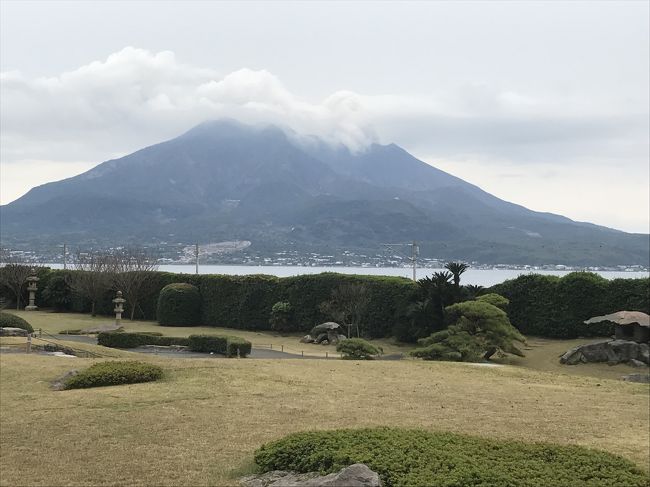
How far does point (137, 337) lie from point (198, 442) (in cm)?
1751

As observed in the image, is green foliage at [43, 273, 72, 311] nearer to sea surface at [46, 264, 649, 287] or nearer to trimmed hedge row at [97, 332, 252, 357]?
sea surface at [46, 264, 649, 287]

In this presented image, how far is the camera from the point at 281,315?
3700 cm

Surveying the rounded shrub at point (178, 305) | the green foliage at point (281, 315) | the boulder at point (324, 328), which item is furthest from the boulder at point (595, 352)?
the rounded shrub at point (178, 305)

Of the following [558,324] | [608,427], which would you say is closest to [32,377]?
[608,427]

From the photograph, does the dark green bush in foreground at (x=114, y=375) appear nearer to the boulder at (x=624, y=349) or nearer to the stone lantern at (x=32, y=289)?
the boulder at (x=624, y=349)

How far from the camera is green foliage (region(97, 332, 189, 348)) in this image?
86.3 feet

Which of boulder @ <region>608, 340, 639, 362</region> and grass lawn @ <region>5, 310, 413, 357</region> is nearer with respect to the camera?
boulder @ <region>608, 340, 639, 362</region>

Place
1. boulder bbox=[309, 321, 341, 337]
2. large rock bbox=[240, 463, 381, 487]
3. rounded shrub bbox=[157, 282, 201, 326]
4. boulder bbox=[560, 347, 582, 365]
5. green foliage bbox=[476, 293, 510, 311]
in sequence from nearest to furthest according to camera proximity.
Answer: large rock bbox=[240, 463, 381, 487]
boulder bbox=[560, 347, 582, 365]
green foliage bbox=[476, 293, 510, 311]
boulder bbox=[309, 321, 341, 337]
rounded shrub bbox=[157, 282, 201, 326]

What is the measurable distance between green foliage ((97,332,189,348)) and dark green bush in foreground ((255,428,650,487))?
63.5 ft

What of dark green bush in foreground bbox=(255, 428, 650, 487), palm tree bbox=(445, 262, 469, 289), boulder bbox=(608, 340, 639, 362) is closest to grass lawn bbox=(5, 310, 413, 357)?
palm tree bbox=(445, 262, 469, 289)

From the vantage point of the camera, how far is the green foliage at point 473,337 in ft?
78.3

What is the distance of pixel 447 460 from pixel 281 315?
29.8m

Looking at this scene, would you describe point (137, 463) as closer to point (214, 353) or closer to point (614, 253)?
point (214, 353)

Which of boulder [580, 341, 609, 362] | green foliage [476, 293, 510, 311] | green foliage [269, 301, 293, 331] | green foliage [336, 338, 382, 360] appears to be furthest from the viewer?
green foliage [269, 301, 293, 331]
